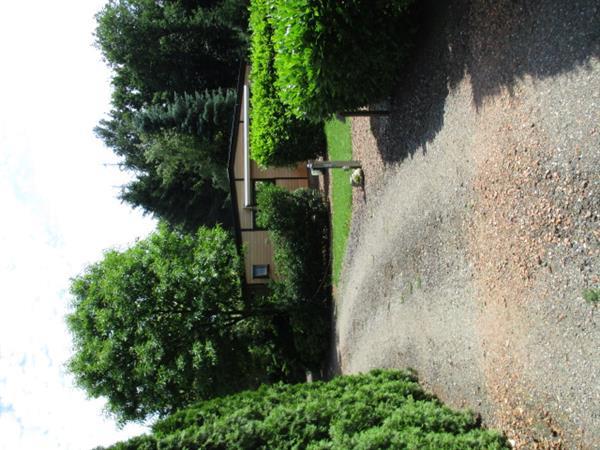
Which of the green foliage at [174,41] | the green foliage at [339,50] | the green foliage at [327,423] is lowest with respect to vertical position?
the green foliage at [327,423]

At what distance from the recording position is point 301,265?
850 inches

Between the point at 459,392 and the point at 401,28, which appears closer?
the point at 459,392

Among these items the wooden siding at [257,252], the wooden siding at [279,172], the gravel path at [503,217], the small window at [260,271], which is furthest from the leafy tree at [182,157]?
the gravel path at [503,217]

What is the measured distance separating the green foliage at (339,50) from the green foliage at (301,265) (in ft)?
27.0

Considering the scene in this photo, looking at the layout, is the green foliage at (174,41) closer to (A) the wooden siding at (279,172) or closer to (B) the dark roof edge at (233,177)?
(B) the dark roof edge at (233,177)

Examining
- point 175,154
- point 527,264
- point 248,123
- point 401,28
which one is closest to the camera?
point 527,264

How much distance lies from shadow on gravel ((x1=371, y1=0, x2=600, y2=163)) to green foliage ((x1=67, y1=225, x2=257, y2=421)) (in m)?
8.60

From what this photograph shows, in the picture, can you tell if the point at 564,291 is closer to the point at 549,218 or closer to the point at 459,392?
the point at 549,218

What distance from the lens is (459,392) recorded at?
34.2 feet

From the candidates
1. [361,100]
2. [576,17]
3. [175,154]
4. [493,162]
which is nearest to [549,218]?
[493,162]

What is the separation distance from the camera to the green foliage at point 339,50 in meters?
11.5

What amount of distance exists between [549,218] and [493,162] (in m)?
1.78

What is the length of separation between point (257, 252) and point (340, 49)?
13.9 metres

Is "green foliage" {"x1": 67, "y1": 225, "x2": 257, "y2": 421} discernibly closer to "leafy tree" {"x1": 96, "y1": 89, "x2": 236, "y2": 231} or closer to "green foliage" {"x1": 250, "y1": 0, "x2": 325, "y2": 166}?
"green foliage" {"x1": 250, "y1": 0, "x2": 325, "y2": 166}
